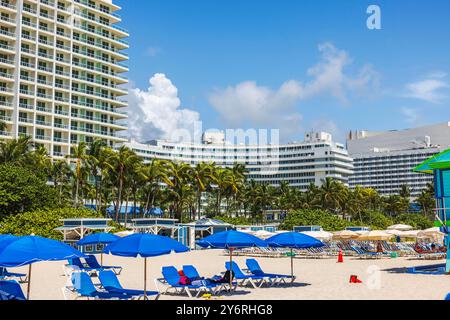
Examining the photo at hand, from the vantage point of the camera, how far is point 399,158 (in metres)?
185

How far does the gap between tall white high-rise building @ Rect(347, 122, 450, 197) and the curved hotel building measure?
26.9m

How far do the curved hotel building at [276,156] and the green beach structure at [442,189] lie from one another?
424ft

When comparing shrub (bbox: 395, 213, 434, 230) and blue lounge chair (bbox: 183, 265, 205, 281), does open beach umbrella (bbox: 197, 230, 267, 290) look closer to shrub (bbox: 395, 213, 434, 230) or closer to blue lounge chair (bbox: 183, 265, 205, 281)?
blue lounge chair (bbox: 183, 265, 205, 281)

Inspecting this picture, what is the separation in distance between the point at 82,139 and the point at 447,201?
71671 mm

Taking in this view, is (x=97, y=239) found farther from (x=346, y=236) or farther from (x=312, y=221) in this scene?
(x=312, y=221)

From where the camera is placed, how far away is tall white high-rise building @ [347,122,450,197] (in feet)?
589

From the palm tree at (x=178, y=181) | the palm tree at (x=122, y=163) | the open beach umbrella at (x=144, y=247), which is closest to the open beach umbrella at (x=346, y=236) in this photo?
the open beach umbrella at (x=144, y=247)

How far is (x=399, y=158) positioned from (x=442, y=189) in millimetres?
168932

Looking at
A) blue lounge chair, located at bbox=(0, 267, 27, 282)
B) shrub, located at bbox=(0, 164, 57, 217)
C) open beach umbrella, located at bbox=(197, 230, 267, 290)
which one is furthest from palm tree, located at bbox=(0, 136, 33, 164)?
open beach umbrella, located at bbox=(197, 230, 267, 290)

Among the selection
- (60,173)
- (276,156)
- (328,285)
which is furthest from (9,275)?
(276,156)

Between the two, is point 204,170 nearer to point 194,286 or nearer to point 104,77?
point 104,77

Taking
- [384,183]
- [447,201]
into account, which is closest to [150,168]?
[447,201]

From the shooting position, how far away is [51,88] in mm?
83938

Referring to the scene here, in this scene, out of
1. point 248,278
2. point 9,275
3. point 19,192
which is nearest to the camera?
point 248,278
